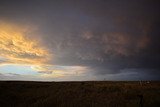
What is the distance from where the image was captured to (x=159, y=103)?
24391 millimetres

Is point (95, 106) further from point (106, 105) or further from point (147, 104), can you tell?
point (147, 104)

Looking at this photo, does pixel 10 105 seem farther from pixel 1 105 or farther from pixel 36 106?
pixel 36 106

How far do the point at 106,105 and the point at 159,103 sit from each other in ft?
19.5

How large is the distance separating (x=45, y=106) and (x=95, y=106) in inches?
215

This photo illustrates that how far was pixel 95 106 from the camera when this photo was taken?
23.2 metres

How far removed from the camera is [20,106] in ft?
81.4

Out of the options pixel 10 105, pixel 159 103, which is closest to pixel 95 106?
pixel 159 103

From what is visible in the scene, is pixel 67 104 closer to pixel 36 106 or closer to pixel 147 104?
pixel 36 106

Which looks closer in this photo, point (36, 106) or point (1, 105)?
point (36, 106)

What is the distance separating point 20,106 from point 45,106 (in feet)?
9.55

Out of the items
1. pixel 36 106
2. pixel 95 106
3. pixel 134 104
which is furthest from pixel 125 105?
pixel 36 106

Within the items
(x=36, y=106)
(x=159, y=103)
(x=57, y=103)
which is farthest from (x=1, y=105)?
(x=159, y=103)

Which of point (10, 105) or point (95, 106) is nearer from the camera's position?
point (95, 106)

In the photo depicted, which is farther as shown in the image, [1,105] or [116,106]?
[1,105]
